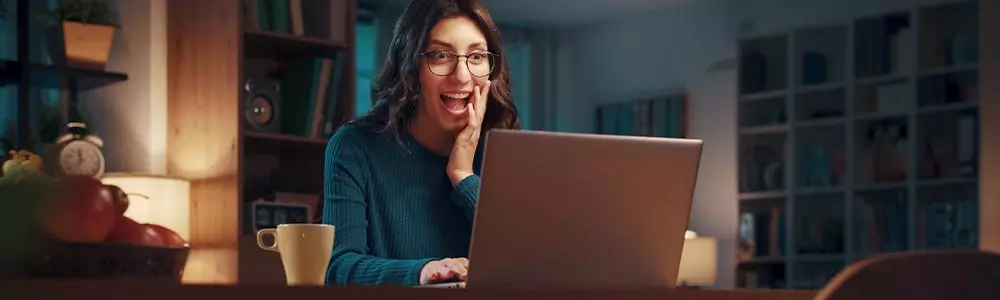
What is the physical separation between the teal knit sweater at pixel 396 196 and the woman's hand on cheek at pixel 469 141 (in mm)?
27

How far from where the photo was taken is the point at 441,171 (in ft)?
7.40

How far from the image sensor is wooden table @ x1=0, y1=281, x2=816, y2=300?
1100mm

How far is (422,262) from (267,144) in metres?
2.63

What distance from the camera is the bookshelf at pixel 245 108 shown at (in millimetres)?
4211

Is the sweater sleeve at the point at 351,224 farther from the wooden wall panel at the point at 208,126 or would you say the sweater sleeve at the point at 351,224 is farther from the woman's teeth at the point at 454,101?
the wooden wall panel at the point at 208,126

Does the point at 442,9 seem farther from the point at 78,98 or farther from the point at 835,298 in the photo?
the point at 78,98

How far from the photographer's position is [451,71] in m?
2.25

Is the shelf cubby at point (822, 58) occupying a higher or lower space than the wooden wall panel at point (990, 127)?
higher

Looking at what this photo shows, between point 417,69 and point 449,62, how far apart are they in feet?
0.18

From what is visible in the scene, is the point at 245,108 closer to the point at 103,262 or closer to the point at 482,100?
the point at 482,100

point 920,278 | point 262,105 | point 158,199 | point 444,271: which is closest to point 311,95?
point 262,105

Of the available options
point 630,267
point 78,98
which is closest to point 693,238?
point 78,98

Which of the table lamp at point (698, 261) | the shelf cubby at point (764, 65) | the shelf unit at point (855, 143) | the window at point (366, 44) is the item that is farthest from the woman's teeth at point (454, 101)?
the window at point (366, 44)

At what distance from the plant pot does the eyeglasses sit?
220cm
